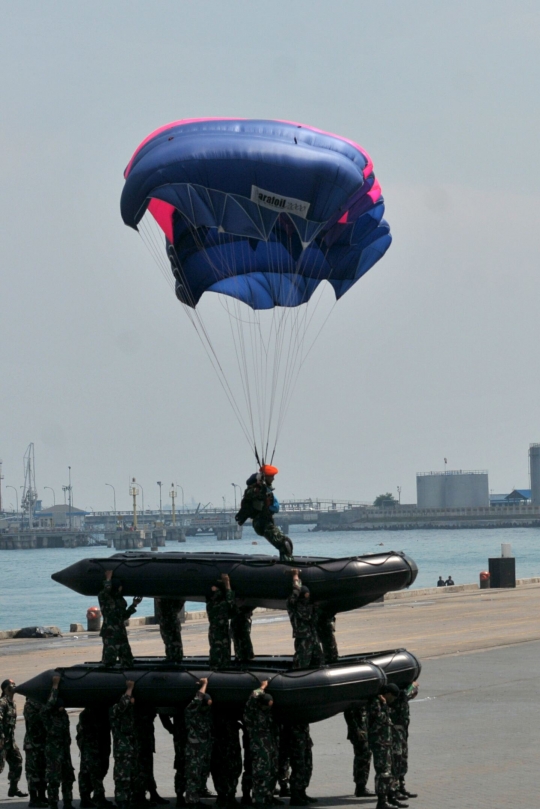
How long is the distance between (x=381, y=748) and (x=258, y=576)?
2.50 m

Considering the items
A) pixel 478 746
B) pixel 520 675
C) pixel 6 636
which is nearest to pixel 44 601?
pixel 6 636

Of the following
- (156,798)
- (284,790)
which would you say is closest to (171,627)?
(156,798)

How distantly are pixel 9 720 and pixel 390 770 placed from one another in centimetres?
475

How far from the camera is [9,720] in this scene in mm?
14445

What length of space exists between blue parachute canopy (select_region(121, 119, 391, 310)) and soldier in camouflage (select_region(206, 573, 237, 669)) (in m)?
8.15

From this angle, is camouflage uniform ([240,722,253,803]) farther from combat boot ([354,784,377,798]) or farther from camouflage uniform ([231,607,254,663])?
camouflage uniform ([231,607,254,663])

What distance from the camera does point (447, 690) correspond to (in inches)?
891

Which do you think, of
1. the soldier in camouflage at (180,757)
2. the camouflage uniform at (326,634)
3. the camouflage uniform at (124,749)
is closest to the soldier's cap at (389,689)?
the camouflage uniform at (326,634)

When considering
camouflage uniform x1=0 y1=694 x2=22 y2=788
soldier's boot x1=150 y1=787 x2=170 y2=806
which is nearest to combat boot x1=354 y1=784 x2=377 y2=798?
soldier's boot x1=150 y1=787 x2=170 y2=806

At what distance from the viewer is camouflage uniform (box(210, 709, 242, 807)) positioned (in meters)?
13.5

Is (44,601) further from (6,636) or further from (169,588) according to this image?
(169,588)

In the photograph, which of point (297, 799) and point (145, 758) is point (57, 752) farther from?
point (297, 799)

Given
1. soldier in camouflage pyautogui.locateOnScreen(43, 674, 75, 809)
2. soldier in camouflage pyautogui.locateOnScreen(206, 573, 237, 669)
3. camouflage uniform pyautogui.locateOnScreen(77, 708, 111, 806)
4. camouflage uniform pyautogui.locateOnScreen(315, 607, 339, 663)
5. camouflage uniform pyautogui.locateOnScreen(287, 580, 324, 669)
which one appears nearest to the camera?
soldier in camouflage pyautogui.locateOnScreen(43, 674, 75, 809)

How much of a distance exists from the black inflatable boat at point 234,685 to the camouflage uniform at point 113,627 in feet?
1.04
